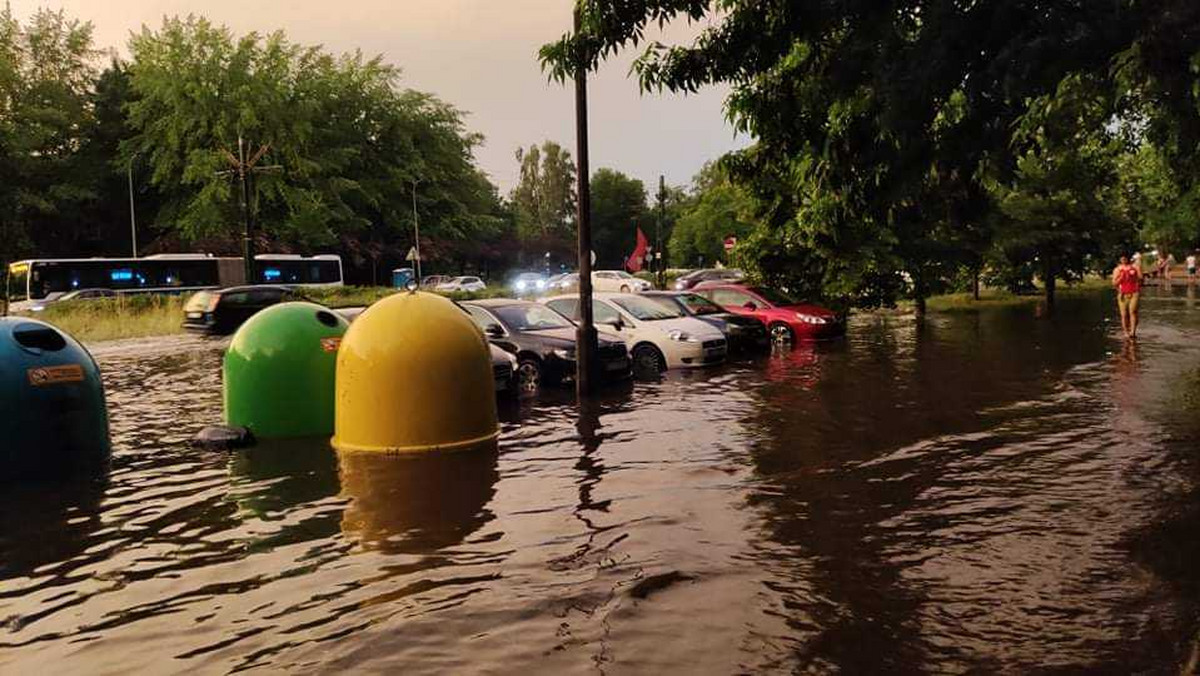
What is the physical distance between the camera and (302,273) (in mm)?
47594

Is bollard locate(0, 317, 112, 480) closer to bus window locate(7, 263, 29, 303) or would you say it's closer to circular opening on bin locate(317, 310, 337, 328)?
circular opening on bin locate(317, 310, 337, 328)

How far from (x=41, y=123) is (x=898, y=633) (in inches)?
2483

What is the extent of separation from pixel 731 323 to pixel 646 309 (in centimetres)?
224

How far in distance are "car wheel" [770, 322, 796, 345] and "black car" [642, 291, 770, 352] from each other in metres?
0.80

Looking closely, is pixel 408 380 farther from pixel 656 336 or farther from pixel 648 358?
pixel 656 336

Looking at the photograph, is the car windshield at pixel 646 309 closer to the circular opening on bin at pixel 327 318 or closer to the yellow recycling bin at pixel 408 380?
the circular opening on bin at pixel 327 318

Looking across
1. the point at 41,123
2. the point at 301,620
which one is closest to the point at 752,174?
the point at 301,620

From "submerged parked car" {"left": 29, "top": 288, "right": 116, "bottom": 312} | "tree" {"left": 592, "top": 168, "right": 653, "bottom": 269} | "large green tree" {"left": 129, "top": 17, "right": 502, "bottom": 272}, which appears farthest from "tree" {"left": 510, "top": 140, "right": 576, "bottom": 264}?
"submerged parked car" {"left": 29, "top": 288, "right": 116, "bottom": 312}

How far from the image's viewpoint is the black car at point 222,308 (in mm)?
28625

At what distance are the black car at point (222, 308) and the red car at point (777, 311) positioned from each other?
1463 cm

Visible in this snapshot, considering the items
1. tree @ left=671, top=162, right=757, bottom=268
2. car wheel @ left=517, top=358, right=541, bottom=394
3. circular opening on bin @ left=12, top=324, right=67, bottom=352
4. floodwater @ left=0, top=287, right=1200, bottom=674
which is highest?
tree @ left=671, top=162, right=757, bottom=268

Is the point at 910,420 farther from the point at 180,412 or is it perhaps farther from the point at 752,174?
the point at 180,412

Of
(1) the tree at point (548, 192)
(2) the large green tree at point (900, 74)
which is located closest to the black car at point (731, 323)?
(2) the large green tree at point (900, 74)

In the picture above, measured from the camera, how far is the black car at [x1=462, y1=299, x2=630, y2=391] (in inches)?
552
